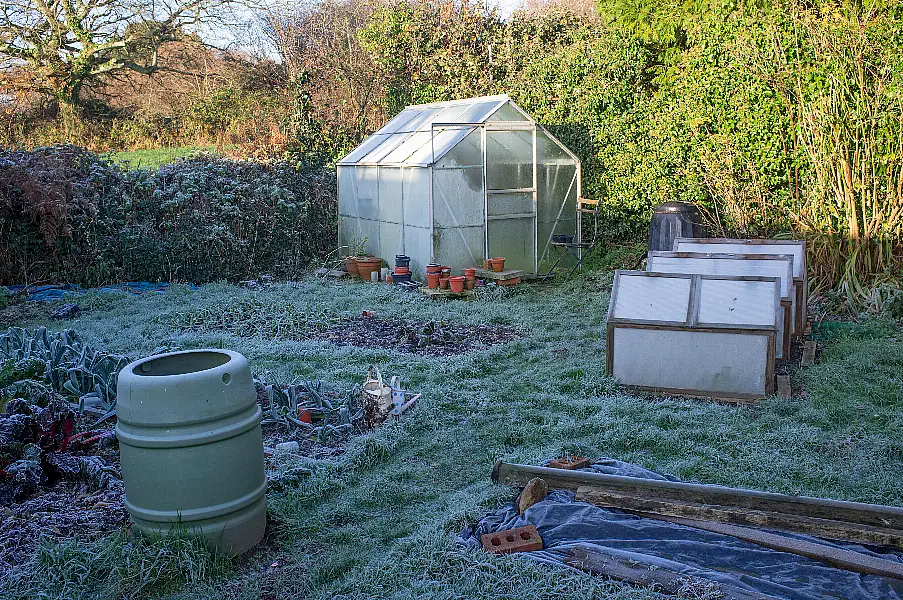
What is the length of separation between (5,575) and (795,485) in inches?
149

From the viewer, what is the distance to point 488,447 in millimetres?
4691

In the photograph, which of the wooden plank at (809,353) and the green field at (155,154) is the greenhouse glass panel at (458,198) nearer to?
the wooden plank at (809,353)

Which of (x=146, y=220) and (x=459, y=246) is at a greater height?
(x=146, y=220)

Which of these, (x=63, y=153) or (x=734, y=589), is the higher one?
(x=63, y=153)

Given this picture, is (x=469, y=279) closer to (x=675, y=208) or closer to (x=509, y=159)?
(x=509, y=159)

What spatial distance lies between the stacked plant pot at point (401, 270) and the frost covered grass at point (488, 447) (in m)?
3.21

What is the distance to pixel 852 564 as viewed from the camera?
2873mm

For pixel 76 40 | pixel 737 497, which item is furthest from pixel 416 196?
pixel 76 40

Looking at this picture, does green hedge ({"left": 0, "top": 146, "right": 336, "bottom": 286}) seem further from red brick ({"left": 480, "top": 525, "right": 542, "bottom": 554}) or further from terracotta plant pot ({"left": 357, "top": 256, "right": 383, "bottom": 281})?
red brick ({"left": 480, "top": 525, "right": 542, "bottom": 554})

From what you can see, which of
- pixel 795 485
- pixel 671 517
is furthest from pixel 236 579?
pixel 795 485

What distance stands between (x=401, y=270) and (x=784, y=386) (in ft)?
20.8

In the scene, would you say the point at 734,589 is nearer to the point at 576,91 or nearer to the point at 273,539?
the point at 273,539

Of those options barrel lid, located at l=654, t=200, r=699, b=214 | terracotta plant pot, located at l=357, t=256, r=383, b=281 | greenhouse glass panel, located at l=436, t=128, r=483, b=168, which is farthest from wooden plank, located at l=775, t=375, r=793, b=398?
terracotta plant pot, located at l=357, t=256, r=383, b=281

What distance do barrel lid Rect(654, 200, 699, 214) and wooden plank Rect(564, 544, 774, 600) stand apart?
7275 millimetres
